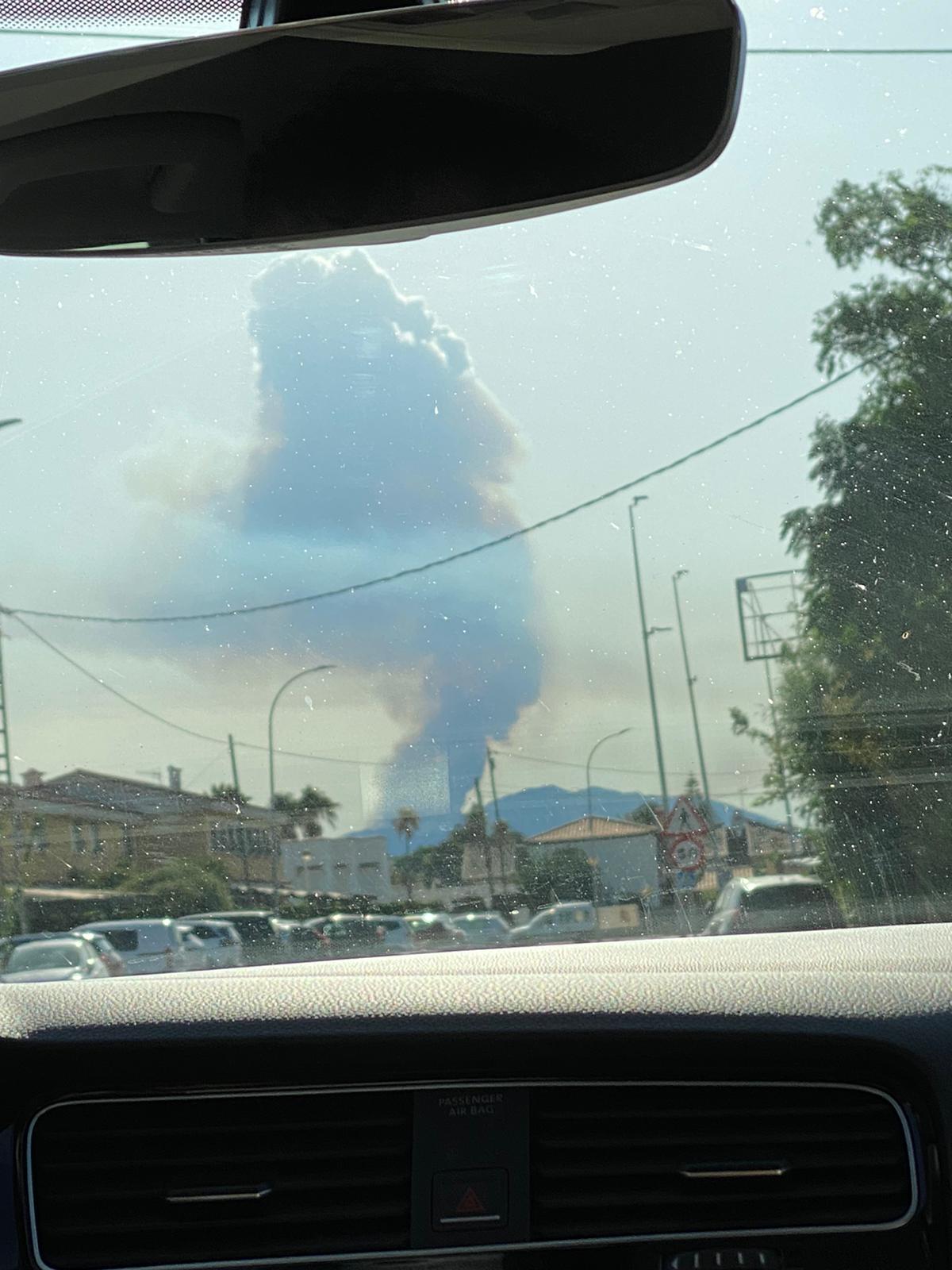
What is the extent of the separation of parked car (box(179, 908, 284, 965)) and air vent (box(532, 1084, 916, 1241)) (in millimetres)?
876

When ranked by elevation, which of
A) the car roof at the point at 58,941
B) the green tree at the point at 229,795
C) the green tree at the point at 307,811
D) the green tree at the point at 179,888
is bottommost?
the car roof at the point at 58,941

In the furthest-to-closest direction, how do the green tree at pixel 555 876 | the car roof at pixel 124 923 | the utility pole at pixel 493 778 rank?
the utility pole at pixel 493 778, the green tree at pixel 555 876, the car roof at pixel 124 923

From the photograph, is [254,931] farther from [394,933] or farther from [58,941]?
[58,941]

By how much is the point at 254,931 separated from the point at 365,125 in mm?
2157

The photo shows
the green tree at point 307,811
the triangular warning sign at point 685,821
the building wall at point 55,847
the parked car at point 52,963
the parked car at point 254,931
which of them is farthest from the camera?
the green tree at point 307,811

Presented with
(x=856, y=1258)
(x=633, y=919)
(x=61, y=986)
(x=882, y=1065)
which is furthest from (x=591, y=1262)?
(x=61, y=986)

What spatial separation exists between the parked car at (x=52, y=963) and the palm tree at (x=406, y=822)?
1.19 meters

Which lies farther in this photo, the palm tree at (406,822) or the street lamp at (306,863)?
the palm tree at (406,822)

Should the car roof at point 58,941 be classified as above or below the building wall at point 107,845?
below

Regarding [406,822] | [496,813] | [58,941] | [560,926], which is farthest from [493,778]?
[58,941]

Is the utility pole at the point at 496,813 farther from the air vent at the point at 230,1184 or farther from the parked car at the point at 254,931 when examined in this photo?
the air vent at the point at 230,1184

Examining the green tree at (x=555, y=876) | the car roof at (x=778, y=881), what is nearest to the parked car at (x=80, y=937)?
the green tree at (x=555, y=876)

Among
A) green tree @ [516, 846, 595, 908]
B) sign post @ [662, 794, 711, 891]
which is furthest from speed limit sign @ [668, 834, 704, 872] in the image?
green tree @ [516, 846, 595, 908]

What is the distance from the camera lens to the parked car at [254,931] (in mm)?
3238
